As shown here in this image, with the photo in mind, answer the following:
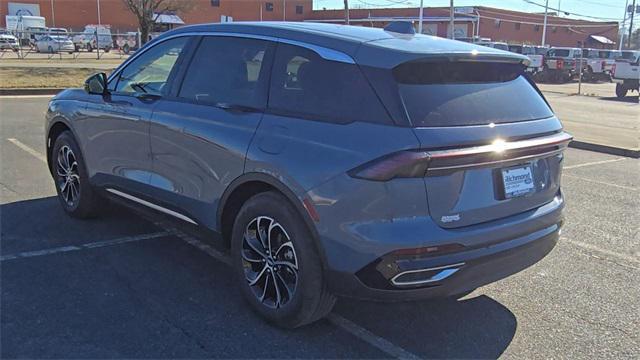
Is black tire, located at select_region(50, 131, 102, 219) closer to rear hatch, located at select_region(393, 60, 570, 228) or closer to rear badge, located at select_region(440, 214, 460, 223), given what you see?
rear hatch, located at select_region(393, 60, 570, 228)

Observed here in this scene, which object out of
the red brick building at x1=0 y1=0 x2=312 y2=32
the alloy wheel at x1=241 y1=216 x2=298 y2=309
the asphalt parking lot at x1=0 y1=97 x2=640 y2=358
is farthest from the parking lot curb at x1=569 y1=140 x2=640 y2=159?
the red brick building at x1=0 y1=0 x2=312 y2=32

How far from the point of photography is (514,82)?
368 cm

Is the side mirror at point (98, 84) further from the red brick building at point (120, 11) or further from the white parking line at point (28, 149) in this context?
the red brick building at point (120, 11)

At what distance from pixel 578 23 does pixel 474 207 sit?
273 ft

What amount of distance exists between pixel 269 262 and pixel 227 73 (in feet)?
4.42

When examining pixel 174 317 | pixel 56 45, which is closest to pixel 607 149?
pixel 174 317

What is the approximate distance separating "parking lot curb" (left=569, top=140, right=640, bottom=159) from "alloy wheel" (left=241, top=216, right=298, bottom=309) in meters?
8.97

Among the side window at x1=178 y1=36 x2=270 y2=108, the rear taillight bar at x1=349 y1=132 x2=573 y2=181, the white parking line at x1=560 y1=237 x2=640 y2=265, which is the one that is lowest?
the white parking line at x1=560 y1=237 x2=640 y2=265

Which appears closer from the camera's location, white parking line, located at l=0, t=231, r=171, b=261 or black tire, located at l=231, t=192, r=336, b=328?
black tire, located at l=231, t=192, r=336, b=328

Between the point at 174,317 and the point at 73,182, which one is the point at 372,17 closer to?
the point at 73,182

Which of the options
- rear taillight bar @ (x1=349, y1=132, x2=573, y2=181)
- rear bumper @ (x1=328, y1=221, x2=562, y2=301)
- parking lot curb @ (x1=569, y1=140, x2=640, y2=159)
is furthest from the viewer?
parking lot curb @ (x1=569, y1=140, x2=640, y2=159)

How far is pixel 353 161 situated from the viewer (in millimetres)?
3008

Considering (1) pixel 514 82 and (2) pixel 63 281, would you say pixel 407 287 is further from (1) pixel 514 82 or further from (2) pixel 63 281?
(2) pixel 63 281

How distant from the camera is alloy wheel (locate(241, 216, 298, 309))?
3.42 m
